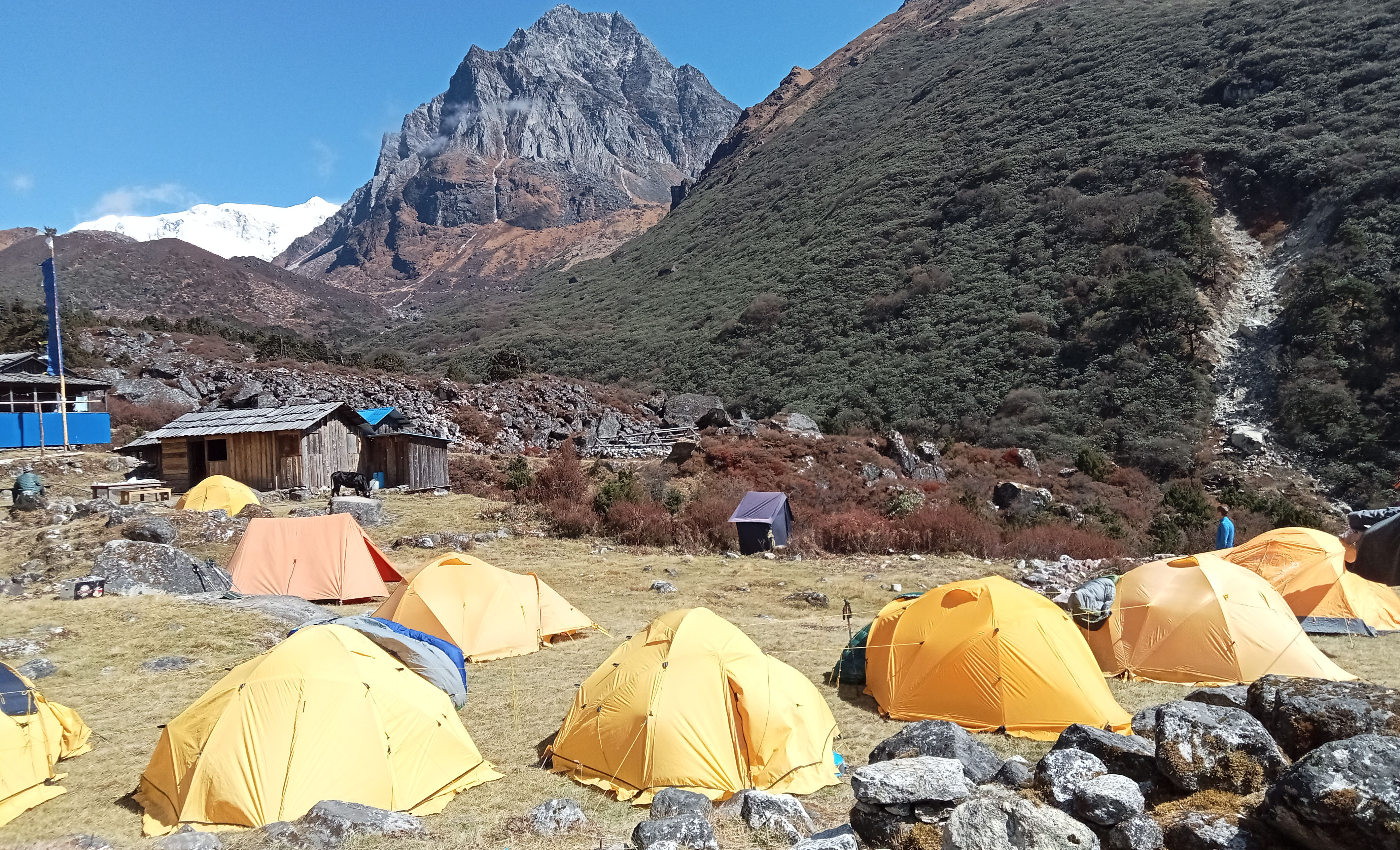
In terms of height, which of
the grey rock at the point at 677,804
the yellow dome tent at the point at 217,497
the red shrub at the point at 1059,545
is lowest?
the red shrub at the point at 1059,545

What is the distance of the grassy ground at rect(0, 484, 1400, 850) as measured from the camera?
21.1 ft

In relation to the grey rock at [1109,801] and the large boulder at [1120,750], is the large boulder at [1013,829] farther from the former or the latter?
the large boulder at [1120,750]

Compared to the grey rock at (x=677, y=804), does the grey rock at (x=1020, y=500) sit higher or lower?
higher

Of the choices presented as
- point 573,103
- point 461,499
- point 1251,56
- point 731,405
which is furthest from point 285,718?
point 573,103

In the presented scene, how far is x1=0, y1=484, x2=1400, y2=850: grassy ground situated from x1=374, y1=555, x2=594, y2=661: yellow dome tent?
345 millimetres

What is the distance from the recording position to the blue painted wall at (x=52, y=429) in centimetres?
2778

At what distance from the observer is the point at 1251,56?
4566 cm

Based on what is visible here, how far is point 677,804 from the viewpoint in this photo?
6.06 meters

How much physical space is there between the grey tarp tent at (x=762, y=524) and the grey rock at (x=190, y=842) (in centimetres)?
1440

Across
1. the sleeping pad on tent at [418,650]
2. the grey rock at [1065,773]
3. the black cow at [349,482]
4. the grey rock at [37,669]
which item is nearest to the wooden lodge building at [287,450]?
the black cow at [349,482]

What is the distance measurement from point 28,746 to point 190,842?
237cm

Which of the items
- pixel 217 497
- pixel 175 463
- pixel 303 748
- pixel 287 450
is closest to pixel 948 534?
pixel 303 748

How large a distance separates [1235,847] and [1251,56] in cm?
5515

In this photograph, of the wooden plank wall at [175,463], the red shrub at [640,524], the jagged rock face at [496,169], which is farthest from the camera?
the jagged rock face at [496,169]
